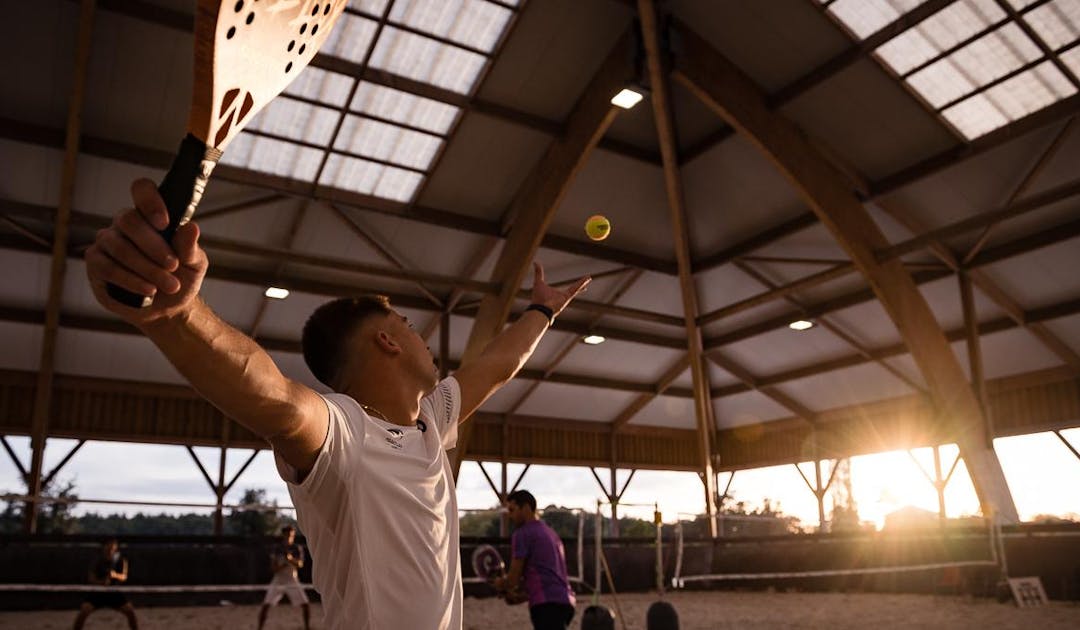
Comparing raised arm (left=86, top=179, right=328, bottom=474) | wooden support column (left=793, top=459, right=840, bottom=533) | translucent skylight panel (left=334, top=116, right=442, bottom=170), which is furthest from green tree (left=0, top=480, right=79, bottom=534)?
raised arm (left=86, top=179, right=328, bottom=474)

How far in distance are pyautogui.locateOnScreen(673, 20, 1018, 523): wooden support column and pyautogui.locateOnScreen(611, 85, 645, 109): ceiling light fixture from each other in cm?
132

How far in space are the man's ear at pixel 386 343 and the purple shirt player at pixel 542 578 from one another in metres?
3.85

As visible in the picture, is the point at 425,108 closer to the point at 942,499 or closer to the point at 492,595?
the point at 492,595

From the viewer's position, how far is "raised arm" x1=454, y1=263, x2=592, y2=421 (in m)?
2.56

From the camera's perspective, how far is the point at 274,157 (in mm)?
13062

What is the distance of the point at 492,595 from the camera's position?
14141 millimetres

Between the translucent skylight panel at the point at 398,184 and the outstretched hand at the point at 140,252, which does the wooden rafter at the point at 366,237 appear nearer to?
the translucent skylight panel at the point at 398,184

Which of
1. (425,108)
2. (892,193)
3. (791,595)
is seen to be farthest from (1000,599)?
(425,108)

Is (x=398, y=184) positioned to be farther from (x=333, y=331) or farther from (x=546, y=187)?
(x=333, y=331)

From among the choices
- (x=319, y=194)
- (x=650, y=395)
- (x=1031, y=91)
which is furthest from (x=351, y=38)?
(x=650, y=395)

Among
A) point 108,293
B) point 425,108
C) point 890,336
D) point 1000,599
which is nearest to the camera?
point 108,293

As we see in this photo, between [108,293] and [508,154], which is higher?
[508,154]

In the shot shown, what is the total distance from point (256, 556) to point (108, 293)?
13.4 m

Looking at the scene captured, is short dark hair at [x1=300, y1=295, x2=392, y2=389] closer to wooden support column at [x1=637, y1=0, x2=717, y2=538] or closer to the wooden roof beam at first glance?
wooden support column at [x1=637, y1=0, x2=717, y2=538]
